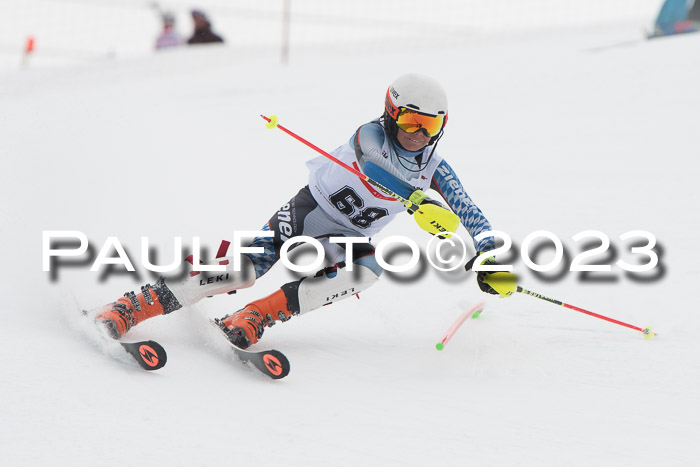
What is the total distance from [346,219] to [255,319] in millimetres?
619

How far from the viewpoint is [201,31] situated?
12.2m

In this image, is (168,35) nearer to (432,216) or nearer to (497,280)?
(432,216)

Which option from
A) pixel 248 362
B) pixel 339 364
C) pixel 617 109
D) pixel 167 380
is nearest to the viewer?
pixel 167 380

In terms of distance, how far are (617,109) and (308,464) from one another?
248 inches

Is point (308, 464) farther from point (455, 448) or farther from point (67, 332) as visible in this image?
point (67, 332)

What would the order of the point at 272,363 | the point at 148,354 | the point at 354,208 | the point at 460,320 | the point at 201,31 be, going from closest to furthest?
1. the point at 148,354
2. the point at 272,363
3. the point at 354,208
4. the point at 460,320
5. the point at 201,31

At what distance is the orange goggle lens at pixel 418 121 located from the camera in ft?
10.6

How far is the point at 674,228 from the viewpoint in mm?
4910

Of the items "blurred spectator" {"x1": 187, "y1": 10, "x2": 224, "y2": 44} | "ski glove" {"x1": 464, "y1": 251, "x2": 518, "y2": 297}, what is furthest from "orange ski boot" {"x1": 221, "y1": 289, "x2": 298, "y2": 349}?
"blurred spectator" {"x1": 187, "y1": 10, "x2": 224, "y2": 44}

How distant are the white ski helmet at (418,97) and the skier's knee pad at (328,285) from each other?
69 centimetres

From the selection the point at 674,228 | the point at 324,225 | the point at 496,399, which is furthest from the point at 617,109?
the point at 496,399

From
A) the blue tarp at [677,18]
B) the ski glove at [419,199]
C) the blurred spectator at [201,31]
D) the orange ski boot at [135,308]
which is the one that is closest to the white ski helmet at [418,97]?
the ski glove at [419,199]

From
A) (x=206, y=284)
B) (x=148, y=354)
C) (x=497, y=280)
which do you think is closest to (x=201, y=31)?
(x=206, y=284)

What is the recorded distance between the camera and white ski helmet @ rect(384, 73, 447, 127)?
10.6 ft
